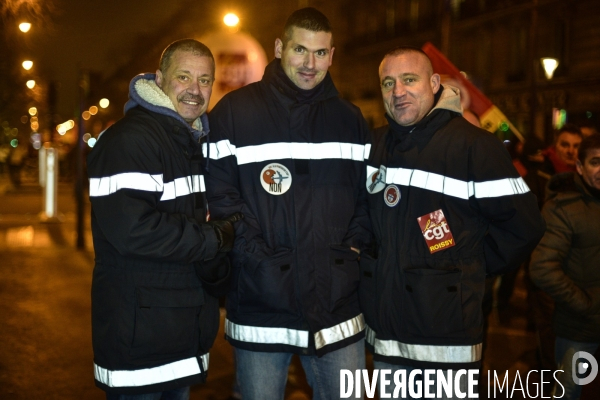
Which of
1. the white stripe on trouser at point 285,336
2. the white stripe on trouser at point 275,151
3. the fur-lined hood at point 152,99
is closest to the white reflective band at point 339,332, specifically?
the white stripe on trouser at point 285,336

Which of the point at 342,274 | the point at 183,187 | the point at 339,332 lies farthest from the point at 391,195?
the point at 183,187

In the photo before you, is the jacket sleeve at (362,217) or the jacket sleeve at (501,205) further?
the jacket sleeve at (362,217)

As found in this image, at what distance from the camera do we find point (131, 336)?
3068 mm

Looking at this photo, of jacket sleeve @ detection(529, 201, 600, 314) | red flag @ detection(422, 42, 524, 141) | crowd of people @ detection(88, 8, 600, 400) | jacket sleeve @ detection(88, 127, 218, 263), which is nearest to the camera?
jacket sleeve @ detection(88, 127, 218, 263)

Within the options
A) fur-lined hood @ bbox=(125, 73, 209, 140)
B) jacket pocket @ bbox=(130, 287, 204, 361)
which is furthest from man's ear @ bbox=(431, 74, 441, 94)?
jacket pocket @ bbox=(130, 287, 204, 361)

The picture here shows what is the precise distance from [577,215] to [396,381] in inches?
65.7

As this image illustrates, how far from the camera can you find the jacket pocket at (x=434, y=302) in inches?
130

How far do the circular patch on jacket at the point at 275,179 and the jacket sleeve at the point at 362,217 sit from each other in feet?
1.34

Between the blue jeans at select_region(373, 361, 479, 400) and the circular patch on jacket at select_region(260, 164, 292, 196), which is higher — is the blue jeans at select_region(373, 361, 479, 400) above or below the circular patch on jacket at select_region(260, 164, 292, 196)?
below

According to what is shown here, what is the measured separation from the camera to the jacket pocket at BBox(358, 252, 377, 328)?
3503mm

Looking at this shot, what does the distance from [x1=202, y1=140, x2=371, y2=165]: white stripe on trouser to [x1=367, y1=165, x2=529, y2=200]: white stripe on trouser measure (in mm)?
350

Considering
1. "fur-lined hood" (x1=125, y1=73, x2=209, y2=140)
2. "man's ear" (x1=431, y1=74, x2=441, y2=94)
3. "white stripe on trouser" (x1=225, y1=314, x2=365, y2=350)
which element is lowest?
"white stripe on trouser" (x1=225, y1=314, x2=365, y2=350)

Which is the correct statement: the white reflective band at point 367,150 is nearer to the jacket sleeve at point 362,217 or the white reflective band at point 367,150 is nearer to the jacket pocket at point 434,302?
the jacket sleeve at point 362,217

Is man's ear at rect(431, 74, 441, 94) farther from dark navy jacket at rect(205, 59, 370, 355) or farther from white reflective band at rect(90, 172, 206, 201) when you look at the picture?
white reflective band at rect(90, 172, 206, 201)
